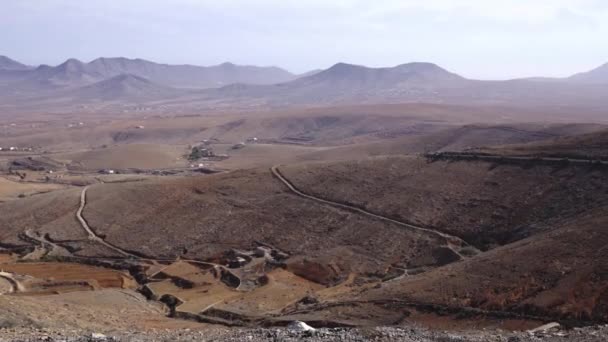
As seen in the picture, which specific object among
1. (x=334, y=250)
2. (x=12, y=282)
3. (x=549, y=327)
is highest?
(x=549, y=327)

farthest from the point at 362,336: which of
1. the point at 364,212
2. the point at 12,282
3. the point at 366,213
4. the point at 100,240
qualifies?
the point at 100,240

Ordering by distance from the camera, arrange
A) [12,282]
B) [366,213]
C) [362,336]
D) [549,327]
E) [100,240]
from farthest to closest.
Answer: [100,240] → [366,213] → [12,282] → [549,327] → [362,336]

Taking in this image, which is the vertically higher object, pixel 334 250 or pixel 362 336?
pixel 362 336

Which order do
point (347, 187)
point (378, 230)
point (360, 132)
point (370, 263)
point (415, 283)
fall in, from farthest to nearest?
point (360, 132), point (347, 187), point (378, 230), point (370, 263), point (415, 283)

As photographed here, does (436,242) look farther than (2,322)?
Yes

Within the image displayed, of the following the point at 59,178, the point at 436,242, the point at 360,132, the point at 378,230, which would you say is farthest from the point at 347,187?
the point at 360,132

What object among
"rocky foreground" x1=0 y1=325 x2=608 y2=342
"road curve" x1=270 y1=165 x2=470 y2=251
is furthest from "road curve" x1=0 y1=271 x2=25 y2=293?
"road curve" x1=270 y1=165 x2=470 y2=251

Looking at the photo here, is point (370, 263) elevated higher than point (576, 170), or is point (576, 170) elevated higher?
point (576, 170)

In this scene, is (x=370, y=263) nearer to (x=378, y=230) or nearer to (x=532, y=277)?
(x=378, y=230)

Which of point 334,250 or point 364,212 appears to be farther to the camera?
point 364,212

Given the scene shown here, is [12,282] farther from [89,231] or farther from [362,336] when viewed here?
[362,336]

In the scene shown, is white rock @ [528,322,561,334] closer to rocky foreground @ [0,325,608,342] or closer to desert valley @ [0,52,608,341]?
desert valley @ [0,52,608,341]
